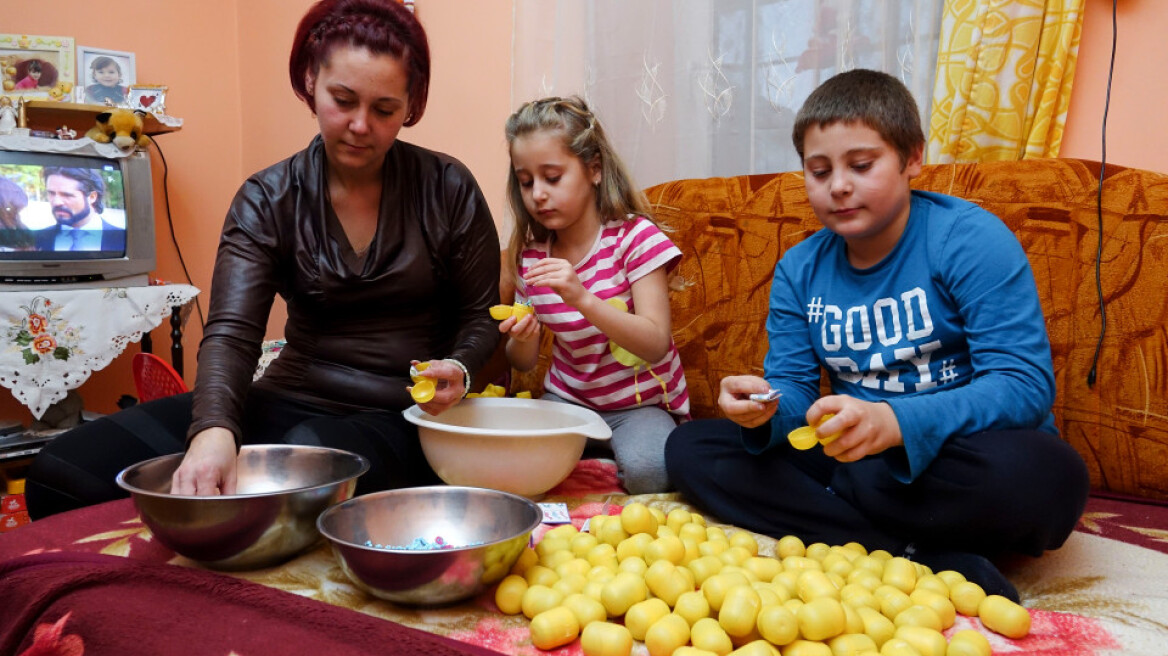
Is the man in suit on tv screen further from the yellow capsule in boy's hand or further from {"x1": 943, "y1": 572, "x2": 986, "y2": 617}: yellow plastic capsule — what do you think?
{"x1": 943, "y1": 572, "x2": 986, "y2": 617}: yellow plastic capsule

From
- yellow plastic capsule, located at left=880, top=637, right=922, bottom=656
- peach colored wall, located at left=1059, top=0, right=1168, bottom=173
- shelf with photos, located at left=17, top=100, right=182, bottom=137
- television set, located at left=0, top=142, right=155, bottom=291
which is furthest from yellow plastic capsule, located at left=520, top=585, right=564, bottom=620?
shelf with photos, located at left=17, top=100, right=182, bottom=137

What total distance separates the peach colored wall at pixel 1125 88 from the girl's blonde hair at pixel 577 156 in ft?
2.54

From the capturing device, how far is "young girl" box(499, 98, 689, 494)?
1.32m

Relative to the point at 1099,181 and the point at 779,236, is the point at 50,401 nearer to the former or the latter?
the point at 779,236

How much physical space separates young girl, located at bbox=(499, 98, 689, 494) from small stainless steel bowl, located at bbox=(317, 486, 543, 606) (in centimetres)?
36

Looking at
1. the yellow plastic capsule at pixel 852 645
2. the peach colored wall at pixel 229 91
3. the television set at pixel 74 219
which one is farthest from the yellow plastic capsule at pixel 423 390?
the television set at pixel 74 219

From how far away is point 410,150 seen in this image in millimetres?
1366

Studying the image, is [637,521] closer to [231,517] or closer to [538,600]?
[538,600]

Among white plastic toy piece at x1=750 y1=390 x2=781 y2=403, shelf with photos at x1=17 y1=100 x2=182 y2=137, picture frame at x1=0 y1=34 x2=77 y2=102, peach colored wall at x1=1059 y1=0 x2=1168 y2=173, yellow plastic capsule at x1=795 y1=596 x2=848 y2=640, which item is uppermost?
picture frame at x1=0 y1=34 x2=77 y2=102

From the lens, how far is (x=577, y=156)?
4.53ft

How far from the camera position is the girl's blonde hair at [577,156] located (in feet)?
4.52

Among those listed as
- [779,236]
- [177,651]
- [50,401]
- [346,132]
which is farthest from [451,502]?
[50,401]

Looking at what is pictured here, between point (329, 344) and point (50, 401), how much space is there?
1345 millimetres

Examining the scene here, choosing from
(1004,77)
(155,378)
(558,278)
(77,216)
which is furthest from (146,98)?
(1004,77)
